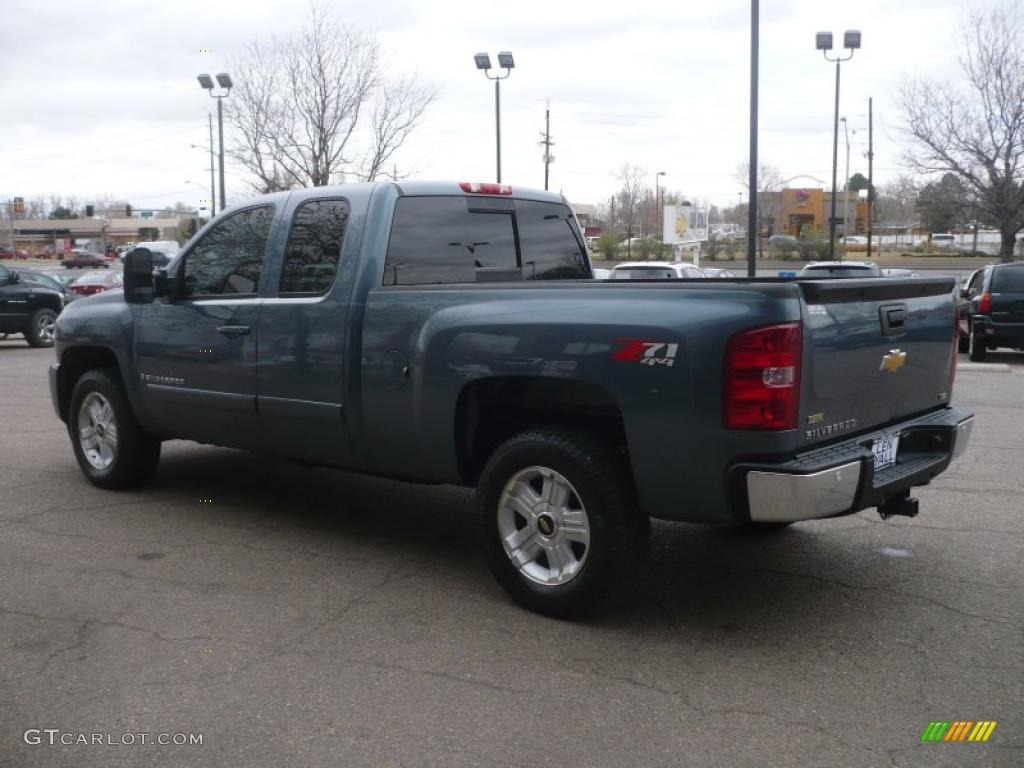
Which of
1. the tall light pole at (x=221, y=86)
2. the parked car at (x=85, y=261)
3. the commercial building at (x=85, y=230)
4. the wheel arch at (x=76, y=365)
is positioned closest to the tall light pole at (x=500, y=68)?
the tall light pole at (x=221, y=86)

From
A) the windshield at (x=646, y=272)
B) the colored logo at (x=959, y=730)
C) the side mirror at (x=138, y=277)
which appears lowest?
the colored logo at (x=959, y=730)

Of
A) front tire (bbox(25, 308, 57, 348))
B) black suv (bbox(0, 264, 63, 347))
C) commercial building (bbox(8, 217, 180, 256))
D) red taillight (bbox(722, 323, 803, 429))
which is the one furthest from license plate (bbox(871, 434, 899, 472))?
commercial building (bbox(8, 217, 180, 256))

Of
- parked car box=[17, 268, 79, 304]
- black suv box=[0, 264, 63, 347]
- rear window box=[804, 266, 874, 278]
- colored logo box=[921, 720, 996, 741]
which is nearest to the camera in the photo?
colored logo box=[921, 720, 996, 741]

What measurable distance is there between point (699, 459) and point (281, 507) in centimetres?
353

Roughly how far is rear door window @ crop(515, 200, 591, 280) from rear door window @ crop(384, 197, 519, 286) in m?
0.10

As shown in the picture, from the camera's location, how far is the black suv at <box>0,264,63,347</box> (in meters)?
20.9

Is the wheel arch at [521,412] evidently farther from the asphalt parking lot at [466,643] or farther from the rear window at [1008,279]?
the rear window at [1008,279]

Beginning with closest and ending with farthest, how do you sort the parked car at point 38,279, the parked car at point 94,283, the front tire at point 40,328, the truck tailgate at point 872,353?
the truck tailgate at point 872,353, the front tire at point 40,328, the parked car at point 38,279, the parked car at point 94,283

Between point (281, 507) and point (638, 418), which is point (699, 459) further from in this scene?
point (281, 507)

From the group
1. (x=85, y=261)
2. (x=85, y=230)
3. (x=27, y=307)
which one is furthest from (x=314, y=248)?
(x=85, y=230)

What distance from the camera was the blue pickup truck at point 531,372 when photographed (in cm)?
416

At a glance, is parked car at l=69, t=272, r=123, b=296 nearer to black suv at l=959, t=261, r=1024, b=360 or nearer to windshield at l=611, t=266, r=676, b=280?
windshield at l=611, t=266, r=676, b=280

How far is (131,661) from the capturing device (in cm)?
428

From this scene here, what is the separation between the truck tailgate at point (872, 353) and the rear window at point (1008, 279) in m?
A: 12.7
